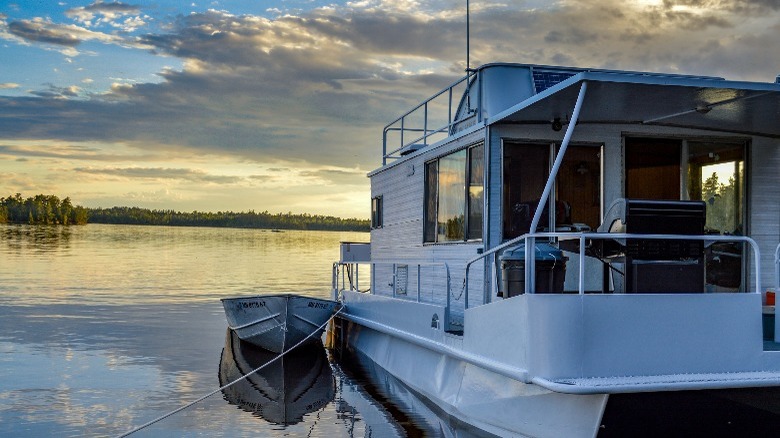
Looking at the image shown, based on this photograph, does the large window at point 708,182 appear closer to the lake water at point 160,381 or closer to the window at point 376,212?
the lake water at point 160,381

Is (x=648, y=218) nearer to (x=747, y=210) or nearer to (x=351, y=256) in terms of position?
(x=747, y=210)

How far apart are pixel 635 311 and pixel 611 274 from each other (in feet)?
7.61

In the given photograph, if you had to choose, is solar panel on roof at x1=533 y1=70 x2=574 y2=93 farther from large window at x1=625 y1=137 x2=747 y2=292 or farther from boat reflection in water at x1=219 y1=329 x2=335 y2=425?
boat reflection in water at x1=219 y1=329 x2=335 y2=425

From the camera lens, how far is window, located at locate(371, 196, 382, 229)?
1686 centimetres

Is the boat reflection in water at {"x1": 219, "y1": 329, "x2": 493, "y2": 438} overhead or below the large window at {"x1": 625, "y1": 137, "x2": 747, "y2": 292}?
below

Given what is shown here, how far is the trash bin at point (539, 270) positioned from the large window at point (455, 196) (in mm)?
2110

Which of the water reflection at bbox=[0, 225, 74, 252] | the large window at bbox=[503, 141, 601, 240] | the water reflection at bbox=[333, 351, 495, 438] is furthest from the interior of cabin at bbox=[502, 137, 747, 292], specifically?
the water reflection at bbox=[0, 225, 74, 252]

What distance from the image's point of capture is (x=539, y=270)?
335 inches

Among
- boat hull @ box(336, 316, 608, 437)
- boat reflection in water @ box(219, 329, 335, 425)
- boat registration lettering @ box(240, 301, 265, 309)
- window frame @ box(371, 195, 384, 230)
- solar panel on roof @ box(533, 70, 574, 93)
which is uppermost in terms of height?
solar panel on roof @ box(533, 70, 574, 93)

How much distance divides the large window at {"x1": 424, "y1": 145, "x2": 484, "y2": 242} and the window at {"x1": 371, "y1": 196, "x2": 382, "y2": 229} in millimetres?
3475

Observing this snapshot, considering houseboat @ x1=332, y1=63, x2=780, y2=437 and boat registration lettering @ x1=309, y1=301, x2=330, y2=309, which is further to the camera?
boat registration lettering @ x1=309, y1=301, x2=330, y2=309

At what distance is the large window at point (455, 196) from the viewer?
11.2 metres

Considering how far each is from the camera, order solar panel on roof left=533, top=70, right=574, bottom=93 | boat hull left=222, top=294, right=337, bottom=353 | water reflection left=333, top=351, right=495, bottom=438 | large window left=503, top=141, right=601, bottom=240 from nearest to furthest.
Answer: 1. large window left=503, top=141, right=601, bottom=240
2. water reflection left=333, top=351, right=495, bottom=438
3. solar panel on roof left=533, top=70, right=574, bottom=93
4. boat hull left=222, top=294, right=337, bottom=353

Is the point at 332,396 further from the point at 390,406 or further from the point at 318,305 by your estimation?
the point at 318,305
